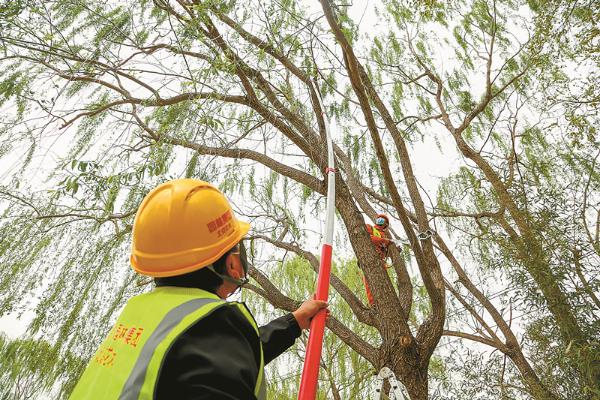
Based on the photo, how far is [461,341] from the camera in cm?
398

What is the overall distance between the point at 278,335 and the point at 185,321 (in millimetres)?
518

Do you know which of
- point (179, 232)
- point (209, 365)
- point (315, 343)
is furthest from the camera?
point (315, 343)

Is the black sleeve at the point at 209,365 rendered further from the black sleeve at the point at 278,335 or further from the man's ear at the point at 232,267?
the black sleeve at the point at 278,335

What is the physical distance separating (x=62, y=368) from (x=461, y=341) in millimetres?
3339

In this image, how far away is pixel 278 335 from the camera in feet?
3.63

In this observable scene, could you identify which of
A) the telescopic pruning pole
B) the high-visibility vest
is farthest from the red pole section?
the high-visibility vest

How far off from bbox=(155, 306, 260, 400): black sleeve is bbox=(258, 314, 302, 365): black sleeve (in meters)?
0.43

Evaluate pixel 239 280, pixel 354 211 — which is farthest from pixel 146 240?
pixel 354 211

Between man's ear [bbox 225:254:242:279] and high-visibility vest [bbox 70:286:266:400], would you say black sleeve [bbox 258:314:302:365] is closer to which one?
man's ear [bbox 225:254:242:279]

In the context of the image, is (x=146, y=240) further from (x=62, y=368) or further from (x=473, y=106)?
(x=473, y=106)

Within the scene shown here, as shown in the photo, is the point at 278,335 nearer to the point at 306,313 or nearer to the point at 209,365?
the point at 306,313

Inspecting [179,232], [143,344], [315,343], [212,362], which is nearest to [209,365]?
[212,362]

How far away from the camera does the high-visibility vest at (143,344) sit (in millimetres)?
610

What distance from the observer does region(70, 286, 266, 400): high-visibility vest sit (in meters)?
0.61
